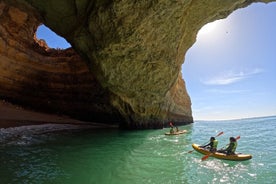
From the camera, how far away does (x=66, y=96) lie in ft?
78.6

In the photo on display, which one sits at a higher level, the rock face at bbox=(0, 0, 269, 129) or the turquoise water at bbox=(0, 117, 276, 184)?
the rock face at bbox=(0, 0, 269, 129)

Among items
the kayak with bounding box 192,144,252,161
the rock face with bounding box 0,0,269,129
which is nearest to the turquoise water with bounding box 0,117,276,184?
the kayak with bounding box 192,144,252,161

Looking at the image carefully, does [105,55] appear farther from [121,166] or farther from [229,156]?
[229,156]

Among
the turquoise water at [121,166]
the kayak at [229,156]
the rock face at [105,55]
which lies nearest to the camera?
the turquoise water at [121,166]

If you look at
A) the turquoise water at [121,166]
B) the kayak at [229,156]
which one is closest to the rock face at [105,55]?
the turquoise water at [121,166]

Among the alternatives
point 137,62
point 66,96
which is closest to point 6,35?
point 66,96

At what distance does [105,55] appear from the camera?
14305 millimetres

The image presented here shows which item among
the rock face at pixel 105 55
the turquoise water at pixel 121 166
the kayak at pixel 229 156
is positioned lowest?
the turquoise water at pixel 121 166

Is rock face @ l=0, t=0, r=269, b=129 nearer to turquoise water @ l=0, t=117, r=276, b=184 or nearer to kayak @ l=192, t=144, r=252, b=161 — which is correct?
turquoise water @ l=0, t=117, r=276, b=184

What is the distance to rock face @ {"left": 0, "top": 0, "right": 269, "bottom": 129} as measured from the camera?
40.9ft

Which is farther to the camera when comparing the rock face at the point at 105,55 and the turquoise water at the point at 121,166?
Result: the rock face at the point at 105,55

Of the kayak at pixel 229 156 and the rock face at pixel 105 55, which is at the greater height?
the rock face at pixel 105 55

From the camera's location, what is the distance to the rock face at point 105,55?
12.5 metres

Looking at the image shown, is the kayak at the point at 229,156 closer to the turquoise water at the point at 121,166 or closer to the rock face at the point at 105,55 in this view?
the turquoise water at the point at 121,166
